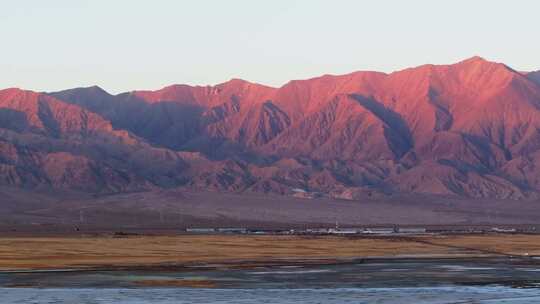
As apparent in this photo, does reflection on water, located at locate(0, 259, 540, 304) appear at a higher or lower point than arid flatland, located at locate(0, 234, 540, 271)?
higher

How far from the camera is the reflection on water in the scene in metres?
49.7

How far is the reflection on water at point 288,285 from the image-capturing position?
163 feet

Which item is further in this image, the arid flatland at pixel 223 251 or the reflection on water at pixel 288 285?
the arid flatland at pixel 223 251

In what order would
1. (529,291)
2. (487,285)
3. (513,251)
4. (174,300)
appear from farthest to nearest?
1. (513,251)
2. (487,285)
3. (529,291)
4. (174,300)

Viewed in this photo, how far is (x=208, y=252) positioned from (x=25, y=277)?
30686 millimetres

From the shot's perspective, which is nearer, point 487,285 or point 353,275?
point 487,285

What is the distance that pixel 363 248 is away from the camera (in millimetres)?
97500

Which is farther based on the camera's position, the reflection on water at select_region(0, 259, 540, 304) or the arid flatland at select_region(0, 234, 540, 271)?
the arid flatland at select_region(0, 234, 540, 271)

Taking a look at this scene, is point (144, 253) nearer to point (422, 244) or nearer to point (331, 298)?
point (422, 244)

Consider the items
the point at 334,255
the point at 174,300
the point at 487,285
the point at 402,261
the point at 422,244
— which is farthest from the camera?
the point at 422,244

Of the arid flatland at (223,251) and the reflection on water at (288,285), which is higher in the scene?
the reflection on water at (288,285)

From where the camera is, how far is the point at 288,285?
55.9 meters

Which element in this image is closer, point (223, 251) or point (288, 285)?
point (288, 285)

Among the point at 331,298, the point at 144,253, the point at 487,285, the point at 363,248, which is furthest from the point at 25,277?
the point at 363,248
